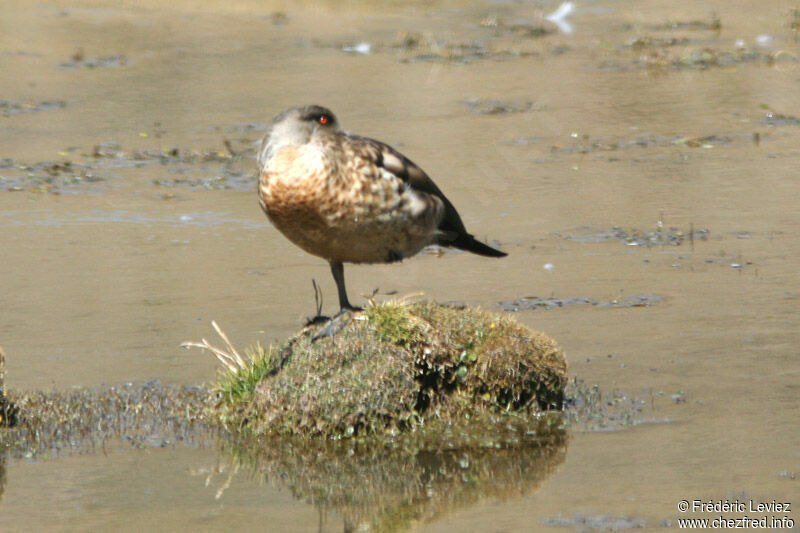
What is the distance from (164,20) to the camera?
2278 cm

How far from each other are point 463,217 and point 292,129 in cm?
502

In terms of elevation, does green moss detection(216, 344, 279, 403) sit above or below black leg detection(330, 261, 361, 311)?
below

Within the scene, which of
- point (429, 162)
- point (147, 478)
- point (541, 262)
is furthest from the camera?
point (429, 162)

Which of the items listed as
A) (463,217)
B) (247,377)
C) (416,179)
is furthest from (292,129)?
(463,217)

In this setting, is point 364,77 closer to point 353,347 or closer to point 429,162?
point 429,162

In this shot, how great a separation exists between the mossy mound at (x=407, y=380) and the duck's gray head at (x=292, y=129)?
1000 millimetres

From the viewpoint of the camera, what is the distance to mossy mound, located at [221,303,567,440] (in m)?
6.57

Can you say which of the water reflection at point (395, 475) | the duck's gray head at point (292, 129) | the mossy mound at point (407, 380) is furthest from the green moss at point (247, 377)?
the duck's gray head at point (292, 129)

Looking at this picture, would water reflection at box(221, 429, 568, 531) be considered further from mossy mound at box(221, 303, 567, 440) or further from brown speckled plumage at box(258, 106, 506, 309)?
brown speckled plumage at box(258, 106, 506, 309)

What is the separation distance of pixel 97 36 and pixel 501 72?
278 inches

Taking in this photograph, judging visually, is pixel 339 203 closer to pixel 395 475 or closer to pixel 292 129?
pixel 292 129

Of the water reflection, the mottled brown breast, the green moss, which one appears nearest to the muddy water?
the water reflection

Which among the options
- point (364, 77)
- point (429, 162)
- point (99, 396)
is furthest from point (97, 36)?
point (99, 396)

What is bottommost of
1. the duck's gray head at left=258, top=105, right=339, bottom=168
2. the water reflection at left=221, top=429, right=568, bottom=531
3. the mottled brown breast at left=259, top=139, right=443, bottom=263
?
the water reflection at left=221, top=429, right=568, bottom=531
